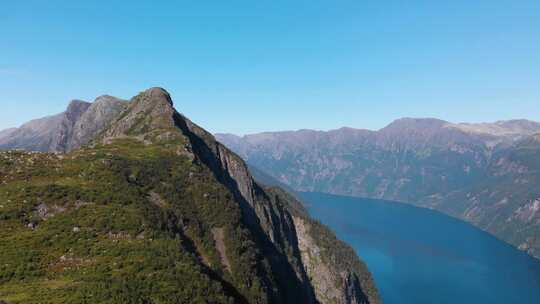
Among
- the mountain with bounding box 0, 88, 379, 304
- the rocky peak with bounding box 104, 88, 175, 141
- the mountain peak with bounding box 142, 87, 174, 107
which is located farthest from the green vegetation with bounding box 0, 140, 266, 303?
the mountain peak with bounding box 142, 87, 174, 107

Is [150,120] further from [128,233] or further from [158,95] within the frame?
[128,233]

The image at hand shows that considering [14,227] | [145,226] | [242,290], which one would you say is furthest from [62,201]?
[242,290]

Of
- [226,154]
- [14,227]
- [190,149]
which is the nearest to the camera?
[14,227]

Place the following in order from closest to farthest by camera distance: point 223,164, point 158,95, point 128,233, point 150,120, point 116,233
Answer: point 116,233
point 128,233
point 150,120
point 223,164
point 158,95

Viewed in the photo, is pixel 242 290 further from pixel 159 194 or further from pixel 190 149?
pixel 190 149

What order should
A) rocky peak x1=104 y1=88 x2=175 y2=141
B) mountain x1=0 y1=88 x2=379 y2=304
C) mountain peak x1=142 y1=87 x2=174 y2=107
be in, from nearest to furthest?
1. mountain x1=0 y1=88 x2=379 y2=304
2. rocky peak x1=104 y1=88 x2=175 y2=141
3. mountain peak x1=142 y1=87 x2=174 y2=107

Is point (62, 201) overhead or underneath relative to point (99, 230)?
overhead

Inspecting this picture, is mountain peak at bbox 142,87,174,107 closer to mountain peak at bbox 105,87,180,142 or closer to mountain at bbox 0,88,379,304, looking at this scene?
mountain peak at bbox 105,87,180,142

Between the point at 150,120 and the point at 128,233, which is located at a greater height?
the point at 150,120

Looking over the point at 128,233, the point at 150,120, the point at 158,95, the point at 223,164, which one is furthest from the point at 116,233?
the point at 158,95

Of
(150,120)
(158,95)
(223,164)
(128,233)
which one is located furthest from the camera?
(158,95)

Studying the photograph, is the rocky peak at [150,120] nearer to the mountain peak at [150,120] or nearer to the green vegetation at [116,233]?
the mountain peak at [150,120]
